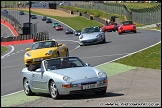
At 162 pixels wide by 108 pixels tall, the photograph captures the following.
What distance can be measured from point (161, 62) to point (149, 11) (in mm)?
65331

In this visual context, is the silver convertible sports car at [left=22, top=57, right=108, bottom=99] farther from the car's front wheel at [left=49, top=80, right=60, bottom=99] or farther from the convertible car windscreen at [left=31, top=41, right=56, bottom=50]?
the convertible car windscreen at [left=31, top=41, right=56, bottom=50]

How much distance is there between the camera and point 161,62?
2281 centimetres

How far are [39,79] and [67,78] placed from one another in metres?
1.58

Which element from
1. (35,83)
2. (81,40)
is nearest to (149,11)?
(81,40)

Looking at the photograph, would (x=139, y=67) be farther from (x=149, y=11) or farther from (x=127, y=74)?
(x=149, y=11)

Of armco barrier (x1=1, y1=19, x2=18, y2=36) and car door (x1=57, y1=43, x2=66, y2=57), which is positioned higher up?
car door (x1=57, y1=43, x2=66, y2=57)

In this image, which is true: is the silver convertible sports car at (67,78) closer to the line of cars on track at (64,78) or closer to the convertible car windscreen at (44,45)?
the line of cars on track at (64,78)

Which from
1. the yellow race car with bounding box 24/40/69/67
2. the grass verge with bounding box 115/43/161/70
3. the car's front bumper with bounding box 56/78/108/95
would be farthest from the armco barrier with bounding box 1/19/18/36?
the car's front bumper with bounding box 56/78/108/95

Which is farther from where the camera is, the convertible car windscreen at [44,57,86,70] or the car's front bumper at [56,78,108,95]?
the convertible car windscreen at [44,57,86,70]

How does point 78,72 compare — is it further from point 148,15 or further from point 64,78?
point 148,15

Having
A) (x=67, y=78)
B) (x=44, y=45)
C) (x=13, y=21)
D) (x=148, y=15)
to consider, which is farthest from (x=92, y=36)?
(x=13, y=21)

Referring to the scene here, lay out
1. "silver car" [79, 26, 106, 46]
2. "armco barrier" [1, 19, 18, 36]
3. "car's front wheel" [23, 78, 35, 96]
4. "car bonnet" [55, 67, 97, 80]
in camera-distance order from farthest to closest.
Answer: "armco barrier" [1, 19, 18, 36] < "silver car" [79, 26, 106, 46] < "car's front wheel" [23, 78, 35, 96] < "car bonnet" [55, 67, 97, 80]

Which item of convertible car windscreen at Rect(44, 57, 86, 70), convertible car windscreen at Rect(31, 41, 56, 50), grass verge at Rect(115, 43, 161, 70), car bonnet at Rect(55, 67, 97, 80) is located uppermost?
convertible car windscreen at Rect(44, 57, 86, 70)

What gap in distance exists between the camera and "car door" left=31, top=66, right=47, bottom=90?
14.1m
